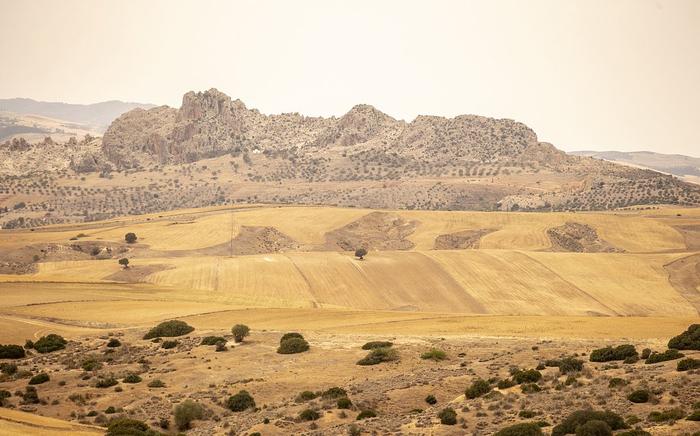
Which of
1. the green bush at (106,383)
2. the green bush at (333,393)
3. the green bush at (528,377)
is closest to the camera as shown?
the green bush at (528,377)

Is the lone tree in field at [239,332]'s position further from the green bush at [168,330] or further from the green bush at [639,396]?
the green bush at [639,396]

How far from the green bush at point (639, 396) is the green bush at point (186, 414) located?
24345mm

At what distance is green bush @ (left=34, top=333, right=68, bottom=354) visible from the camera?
6353 centimetres

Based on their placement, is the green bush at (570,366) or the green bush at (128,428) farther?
the green bush at (570,366)

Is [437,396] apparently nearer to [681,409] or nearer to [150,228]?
[681,409]

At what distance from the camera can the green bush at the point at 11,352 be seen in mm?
61156

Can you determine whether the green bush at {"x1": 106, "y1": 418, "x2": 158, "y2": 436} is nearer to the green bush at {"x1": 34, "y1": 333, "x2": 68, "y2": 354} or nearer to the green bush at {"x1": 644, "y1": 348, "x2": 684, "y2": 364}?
the green bush at {"x1": 34, "y1": 333, "x2": 68, "y2": 354}

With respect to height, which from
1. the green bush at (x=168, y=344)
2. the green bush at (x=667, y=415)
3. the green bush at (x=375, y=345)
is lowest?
the green bush at (x=168, y=344)

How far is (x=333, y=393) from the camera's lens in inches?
1871

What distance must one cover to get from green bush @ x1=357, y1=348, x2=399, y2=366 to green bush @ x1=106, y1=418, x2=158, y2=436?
1731 centimetres

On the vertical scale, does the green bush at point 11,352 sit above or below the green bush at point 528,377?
below

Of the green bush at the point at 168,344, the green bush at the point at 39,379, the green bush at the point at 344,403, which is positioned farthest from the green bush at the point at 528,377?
the green bush at the point at 39,379

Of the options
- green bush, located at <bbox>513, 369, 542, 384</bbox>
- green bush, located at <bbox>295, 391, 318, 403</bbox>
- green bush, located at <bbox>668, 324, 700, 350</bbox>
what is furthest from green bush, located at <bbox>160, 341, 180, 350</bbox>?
green bush, located at <bbox>668, 324, 700, 350</bbox>

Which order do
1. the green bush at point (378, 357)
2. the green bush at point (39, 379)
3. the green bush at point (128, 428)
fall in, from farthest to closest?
the green bush at point (378, 357), the green bush at point (39, 379), the green bush at point (128, 428)
